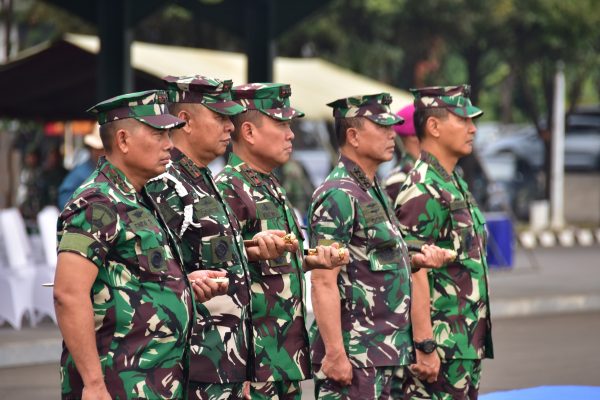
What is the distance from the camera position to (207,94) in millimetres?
5871

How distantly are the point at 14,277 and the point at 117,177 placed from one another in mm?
8249

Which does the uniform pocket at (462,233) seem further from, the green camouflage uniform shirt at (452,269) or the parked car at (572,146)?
the parked car at (572,146)

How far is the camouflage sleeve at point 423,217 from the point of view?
7.01 metres

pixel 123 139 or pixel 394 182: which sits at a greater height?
pixel 123 139

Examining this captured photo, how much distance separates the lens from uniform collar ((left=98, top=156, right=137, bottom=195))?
5.10 m

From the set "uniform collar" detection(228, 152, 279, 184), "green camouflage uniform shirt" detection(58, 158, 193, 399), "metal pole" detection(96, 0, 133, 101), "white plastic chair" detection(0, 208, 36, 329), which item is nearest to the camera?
"green camouflage uniform shirt" detection(58, 158, 193, 399)

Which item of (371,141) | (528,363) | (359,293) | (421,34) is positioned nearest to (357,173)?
(371,141)

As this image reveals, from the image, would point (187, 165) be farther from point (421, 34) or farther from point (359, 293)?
point (421, 34)

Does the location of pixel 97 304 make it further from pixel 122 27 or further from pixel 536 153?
pixel 536 153

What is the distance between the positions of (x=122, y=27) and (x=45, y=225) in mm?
2562

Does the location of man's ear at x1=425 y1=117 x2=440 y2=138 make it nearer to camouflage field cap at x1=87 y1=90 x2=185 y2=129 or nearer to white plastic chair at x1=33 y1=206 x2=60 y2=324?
camouflage field cap at x1=87 y1=90 x2=185 y2=129

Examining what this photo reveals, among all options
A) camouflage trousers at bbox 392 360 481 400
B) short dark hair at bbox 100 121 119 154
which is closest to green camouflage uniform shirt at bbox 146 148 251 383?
short dark hair at bbox 100 121 119 154

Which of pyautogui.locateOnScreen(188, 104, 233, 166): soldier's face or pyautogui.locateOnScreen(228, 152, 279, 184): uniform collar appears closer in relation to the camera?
pyautogui.locateOnScreen(188, 104, 233, 166): soldier's face

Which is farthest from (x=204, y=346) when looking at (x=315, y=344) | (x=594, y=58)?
(x=594, y=58)
